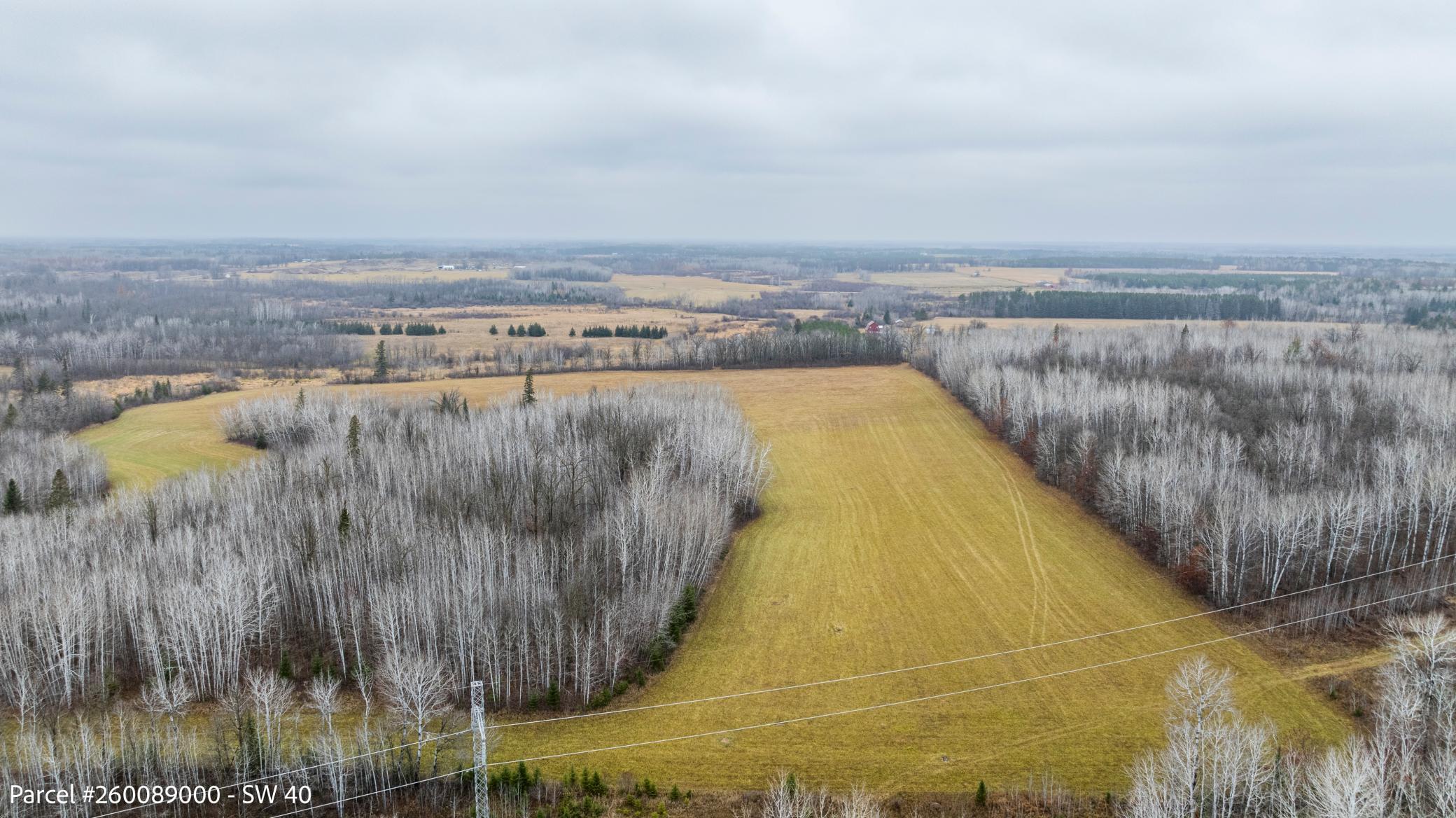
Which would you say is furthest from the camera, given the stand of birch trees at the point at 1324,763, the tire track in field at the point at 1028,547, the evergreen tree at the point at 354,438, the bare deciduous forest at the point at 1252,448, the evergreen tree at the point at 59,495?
the evergreen tree at the point at 354,438

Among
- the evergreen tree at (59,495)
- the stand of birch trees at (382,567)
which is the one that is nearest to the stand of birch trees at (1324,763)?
the stand of birch trees at (382,567)

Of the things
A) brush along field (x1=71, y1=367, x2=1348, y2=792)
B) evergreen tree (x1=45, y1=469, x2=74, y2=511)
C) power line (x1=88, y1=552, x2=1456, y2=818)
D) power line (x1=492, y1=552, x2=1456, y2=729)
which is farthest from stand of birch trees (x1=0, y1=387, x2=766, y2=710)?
brush along field (x1=71, y1=367, x2=1348, y2=792)

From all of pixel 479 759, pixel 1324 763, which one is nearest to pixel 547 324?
pixel 479 759

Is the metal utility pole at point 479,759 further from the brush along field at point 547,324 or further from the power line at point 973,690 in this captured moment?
the brush along field at point 547,324

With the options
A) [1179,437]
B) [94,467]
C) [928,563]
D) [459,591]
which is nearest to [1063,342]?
[1179,437]

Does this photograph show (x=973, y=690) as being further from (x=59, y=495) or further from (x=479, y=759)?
(x=59, y=495)

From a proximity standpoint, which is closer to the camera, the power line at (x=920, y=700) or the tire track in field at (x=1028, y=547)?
the power line at (x=920, y=700)

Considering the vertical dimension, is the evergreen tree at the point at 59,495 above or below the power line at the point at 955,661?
above

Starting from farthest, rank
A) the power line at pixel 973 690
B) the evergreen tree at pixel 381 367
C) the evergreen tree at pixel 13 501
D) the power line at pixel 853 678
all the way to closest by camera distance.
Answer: the evergreen tree at pixel 381 367 → the evergreen tree at pixel 13 501 → the power line at pixel 973 690 → the power line at pixel 853 678
